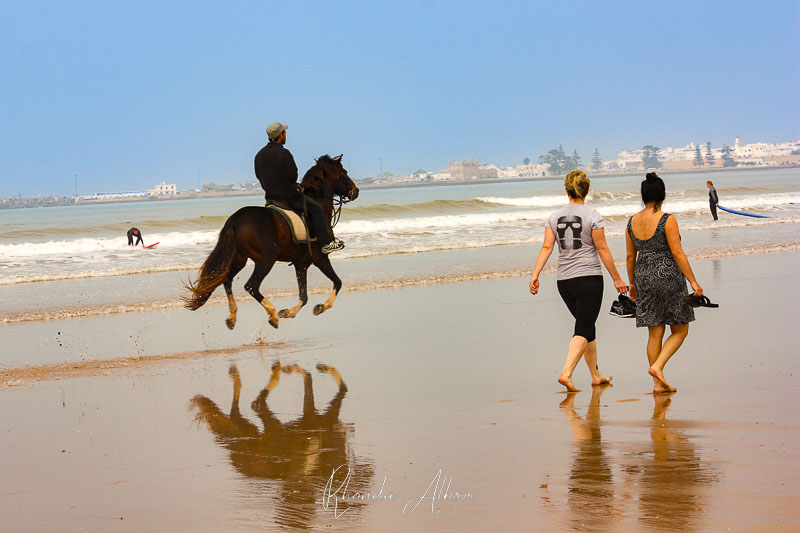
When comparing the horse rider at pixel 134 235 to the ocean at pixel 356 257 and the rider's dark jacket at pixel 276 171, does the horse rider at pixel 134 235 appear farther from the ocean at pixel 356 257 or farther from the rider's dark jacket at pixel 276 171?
the rider's dark jacket at pixel 276 171

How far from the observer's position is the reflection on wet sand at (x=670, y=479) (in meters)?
3.94

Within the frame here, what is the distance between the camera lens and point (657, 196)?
263 inches

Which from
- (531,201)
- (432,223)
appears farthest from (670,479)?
(531,201)

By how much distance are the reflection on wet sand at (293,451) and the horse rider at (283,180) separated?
402 cm

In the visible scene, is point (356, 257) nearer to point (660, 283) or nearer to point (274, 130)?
point (274, 130)

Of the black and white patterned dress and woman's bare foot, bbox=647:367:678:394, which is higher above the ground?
the black and white patterned dress

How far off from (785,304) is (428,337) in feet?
14.9

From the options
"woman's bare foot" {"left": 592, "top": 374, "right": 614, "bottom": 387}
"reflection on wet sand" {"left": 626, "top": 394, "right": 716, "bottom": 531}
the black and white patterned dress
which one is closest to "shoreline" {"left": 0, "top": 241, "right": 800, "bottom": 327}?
"woman's bare foot" {"left": 592, "top": 374, "right": 614, "bottom": 387}

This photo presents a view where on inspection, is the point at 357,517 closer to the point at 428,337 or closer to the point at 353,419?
the point at 353,419

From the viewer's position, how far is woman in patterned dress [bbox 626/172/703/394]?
6.67m

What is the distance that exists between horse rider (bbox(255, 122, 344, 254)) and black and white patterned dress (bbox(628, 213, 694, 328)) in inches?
190

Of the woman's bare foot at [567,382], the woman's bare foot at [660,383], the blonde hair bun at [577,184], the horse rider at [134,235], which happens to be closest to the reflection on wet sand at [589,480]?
the woman's bare foot at [567,382]

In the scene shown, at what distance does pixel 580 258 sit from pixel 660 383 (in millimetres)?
1134

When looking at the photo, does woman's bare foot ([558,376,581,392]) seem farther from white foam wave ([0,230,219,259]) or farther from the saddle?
white foam wave ([0,230,219,259])
